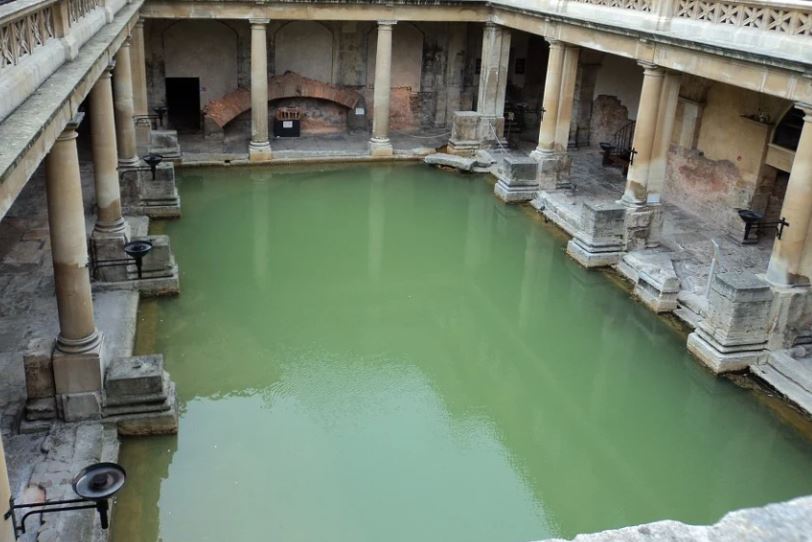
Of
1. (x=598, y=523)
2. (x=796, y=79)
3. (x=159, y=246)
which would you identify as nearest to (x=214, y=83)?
(x=159, y=246)

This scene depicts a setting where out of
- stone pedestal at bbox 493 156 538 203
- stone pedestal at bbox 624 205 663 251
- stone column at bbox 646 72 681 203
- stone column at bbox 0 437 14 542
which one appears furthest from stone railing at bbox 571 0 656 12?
stone column at bbox 0 437 14 542

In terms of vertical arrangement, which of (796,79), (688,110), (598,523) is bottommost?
(598,523)

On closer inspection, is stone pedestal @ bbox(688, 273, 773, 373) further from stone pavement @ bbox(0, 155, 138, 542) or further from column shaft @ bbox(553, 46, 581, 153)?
stone pavement @ bbox(0, 155, 138, 542)

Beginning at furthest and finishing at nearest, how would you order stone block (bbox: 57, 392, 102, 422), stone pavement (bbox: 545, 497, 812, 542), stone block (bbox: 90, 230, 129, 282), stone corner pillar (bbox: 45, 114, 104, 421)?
stone block (bbox: 90, 230, 129, 282) < stone block (bbox: 57, 392, 102, 422) < stone corner pillar (bbox: 45, 114, 104, 421) < stone pavement (bbox: 545, 497, 812, 542)

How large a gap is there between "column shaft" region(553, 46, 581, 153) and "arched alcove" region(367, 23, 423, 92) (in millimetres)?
7140

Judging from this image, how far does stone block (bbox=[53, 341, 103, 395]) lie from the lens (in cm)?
877

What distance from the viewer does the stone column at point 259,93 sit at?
64.8 ft

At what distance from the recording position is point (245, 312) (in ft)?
41.2

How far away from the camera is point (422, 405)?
10.3 metres

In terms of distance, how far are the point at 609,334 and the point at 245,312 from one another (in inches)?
227

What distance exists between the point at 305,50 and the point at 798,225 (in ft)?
52.2

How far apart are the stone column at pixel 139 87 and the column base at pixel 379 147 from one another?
19.1ft

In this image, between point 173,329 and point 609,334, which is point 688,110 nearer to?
point 609,334

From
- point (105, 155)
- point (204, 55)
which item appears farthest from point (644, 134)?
point (204, 55)
